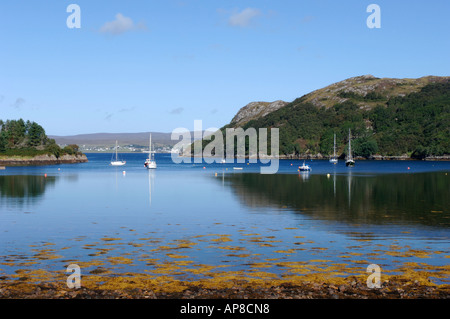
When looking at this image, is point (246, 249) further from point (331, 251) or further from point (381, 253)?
point (381, 253)

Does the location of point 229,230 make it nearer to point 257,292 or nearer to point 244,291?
point 244,291

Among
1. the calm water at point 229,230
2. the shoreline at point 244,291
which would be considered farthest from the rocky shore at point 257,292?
the calm water at point 229,230

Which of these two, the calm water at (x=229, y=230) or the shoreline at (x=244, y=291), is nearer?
the shoreline at (x=244, y=291)

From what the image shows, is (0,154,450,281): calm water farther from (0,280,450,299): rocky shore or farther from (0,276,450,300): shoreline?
(0,280,450,299): rocky shore

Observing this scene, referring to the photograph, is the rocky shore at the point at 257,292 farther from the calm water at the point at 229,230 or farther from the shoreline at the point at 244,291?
the calm water at the point at 229,230

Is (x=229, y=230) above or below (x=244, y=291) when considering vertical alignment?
below

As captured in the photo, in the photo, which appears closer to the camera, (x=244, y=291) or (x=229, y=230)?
(x=244, y=291)

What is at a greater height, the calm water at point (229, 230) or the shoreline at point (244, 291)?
the shoreline at point (244, 291)

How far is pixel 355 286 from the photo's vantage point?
2208 centimetres

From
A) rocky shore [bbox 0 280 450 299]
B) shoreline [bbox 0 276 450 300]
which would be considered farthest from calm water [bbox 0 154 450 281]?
rocky shore [bbox 0 280 450 299]

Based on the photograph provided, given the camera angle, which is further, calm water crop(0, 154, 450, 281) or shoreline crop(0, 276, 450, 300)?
calm water crop(0, 154, 450, 281)

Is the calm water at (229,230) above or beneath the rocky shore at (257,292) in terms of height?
A: beneath

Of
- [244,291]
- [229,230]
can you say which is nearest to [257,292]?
[244,291]
